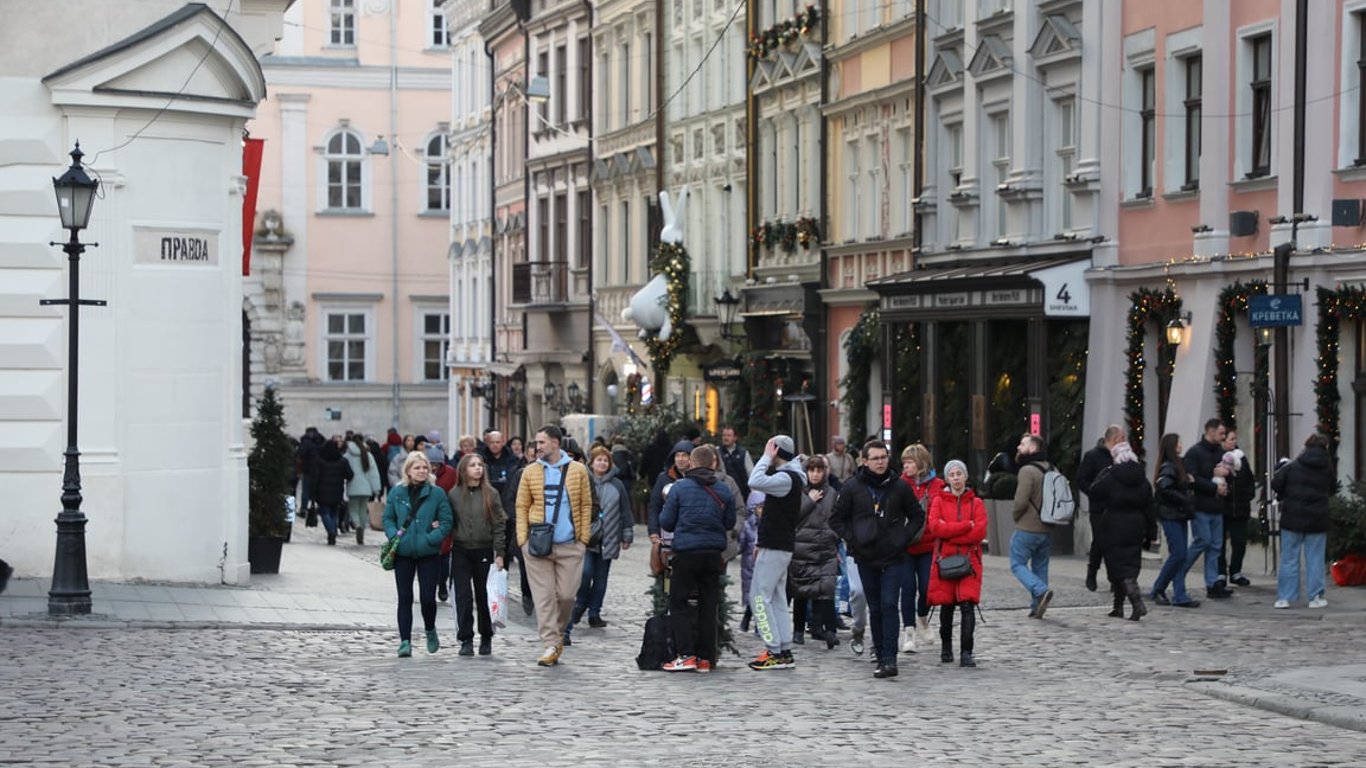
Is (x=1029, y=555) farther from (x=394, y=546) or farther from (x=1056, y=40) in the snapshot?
(x=1056, y=40)

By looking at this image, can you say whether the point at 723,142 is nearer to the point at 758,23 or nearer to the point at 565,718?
the point at 758,23

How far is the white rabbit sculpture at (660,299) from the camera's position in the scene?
166ft

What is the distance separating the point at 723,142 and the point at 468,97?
2559 cm

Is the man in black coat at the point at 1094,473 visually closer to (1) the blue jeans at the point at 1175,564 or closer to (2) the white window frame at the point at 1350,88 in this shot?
(1) the blue jeans at the point at 1175,564

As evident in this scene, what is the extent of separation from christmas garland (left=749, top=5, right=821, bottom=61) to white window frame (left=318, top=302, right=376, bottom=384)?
34.8 metres

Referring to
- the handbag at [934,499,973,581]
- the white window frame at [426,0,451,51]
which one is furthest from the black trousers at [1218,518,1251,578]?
the white window frame at [426,0,451,51]

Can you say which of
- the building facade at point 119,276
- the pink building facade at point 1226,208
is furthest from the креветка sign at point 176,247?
the pink building facade at point 1226,208

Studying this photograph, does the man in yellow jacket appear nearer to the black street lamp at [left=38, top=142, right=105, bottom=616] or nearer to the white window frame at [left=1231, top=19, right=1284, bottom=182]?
the black street lamp at [left=38, top=142, right=105, bottom=616]

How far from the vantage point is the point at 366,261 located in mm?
80312

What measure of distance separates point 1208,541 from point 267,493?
33.5ft

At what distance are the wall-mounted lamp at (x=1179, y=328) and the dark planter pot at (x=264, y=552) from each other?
35.1 feet

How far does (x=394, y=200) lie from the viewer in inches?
3184

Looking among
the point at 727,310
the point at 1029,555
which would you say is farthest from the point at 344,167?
the point at 1029,555

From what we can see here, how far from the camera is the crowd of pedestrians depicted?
1906 cm
